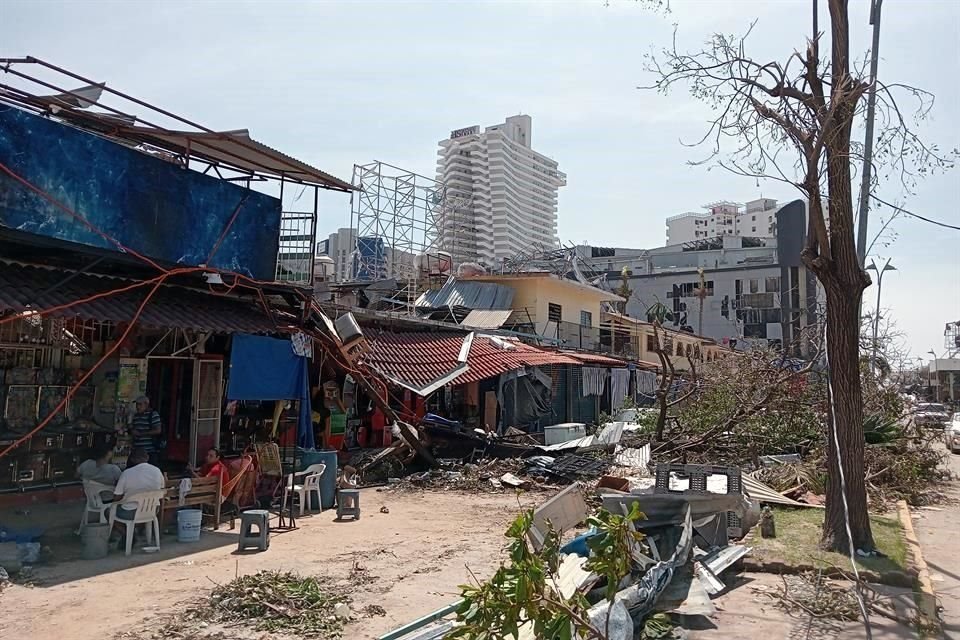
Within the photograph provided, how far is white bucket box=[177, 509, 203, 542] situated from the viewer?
884 centimetres

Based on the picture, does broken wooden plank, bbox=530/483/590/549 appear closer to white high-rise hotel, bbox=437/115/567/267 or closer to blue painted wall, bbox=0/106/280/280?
blue painted wall, bbox=0/106/280/280

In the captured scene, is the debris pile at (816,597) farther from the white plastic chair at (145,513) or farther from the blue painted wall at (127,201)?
the blue painted wall at (127,201)

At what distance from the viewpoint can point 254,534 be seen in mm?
8695

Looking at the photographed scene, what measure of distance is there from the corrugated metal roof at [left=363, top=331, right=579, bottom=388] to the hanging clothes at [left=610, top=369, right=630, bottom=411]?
235 inches

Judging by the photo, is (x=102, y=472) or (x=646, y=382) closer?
(x=102, y=472)

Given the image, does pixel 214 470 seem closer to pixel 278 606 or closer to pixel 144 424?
pixel 144 424

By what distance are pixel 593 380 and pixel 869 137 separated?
531 inches

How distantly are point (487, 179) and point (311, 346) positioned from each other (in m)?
70.9

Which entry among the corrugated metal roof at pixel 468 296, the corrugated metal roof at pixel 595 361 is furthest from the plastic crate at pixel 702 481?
the corrugated metal roof at pixel 468 296

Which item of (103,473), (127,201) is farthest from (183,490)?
(127,201)

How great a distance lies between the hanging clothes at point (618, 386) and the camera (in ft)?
82.9

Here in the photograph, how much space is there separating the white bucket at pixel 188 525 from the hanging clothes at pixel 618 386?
17.8m

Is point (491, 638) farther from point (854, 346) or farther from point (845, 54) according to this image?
point (845, 54)

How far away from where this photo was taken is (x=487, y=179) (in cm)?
8112
